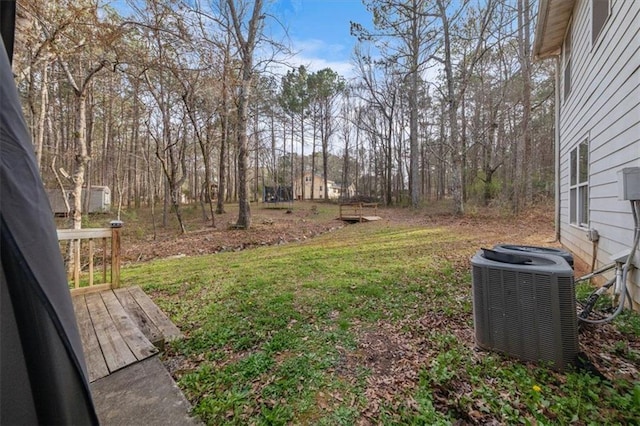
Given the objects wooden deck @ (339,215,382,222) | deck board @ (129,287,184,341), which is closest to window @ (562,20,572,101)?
deck board @ (129,287,184,341)

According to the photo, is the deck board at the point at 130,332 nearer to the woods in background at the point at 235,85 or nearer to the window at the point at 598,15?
the woods in background at the point at 235,85

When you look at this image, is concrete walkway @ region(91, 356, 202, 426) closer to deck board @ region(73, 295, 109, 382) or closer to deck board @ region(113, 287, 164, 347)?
deck board @ region(73, 295, 109, 382)

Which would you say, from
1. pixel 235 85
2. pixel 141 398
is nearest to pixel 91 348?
pixel 141 398

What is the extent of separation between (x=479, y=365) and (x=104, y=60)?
7.29 meters

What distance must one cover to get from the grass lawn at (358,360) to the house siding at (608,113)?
4.36ft

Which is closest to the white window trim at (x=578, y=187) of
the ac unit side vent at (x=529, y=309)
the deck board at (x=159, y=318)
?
the ac unit side vent at (x=529, y=309)

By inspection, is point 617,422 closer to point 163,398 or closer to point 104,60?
point 163,398

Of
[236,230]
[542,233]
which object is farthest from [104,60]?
[542,233]

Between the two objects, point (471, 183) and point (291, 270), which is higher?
point (471, 183)

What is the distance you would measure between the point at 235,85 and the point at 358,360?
770 cm

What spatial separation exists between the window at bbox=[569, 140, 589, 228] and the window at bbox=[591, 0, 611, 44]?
149 cm

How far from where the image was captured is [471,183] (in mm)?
16891

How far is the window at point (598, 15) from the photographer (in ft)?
11.8

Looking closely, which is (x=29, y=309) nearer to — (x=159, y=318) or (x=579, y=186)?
(x=159, y=318)
